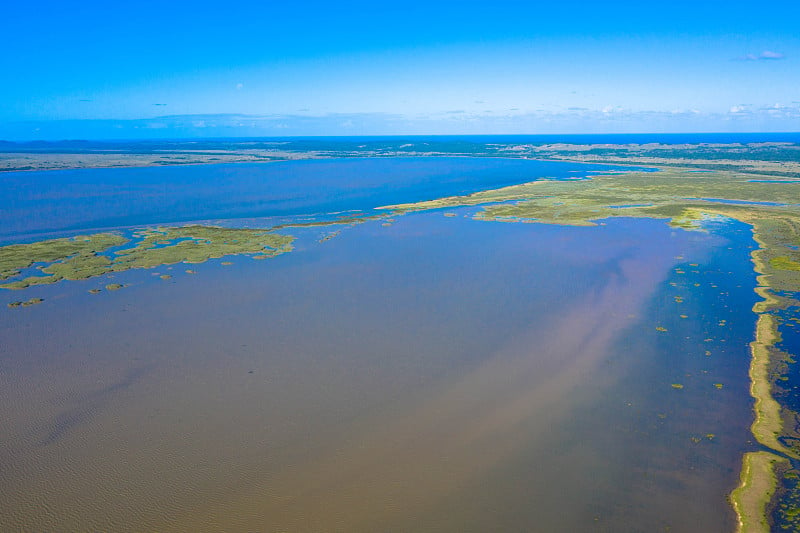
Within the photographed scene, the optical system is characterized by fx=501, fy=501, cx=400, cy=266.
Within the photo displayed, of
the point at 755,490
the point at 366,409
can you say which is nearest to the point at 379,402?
the point at 366,409

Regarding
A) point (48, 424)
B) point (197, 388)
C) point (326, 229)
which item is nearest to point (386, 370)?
point (197, 388)

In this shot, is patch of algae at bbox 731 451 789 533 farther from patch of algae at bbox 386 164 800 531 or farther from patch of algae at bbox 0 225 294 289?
patch of algae at bbox 0 225 294 289

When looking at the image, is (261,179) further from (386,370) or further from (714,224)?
(386,370)

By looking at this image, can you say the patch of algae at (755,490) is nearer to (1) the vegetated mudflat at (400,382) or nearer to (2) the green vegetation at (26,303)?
(1) the vegetated mudflat at (400,382)

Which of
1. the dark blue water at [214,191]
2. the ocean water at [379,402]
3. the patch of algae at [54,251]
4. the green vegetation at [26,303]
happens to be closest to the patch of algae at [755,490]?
the ocean water at [379,402]

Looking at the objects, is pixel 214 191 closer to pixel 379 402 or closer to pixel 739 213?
pixel 379 402

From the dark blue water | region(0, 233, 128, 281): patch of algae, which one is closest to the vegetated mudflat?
region(0, 233, 128, 281): patch of algae
